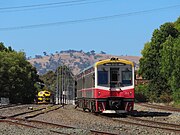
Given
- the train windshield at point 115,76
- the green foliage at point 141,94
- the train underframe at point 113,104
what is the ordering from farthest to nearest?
the green foliage at point 141,94, the train windshield at point 115,76, the train underframe at point 113,104

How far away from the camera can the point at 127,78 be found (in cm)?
→ 2692

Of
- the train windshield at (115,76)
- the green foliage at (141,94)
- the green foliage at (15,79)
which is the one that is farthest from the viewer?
the green foliage at (15,79)

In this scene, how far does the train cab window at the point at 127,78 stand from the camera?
26812 mm

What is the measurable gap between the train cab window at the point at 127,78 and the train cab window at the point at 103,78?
943 mm

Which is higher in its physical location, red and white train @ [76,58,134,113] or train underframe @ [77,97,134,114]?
red and white train @ [76,58,134,113]

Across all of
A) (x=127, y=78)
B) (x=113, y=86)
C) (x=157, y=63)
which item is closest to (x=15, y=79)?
(x=157, y=63)

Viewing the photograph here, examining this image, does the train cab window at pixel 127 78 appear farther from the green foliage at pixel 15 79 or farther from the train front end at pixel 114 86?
the green foliage at pixel 15 79

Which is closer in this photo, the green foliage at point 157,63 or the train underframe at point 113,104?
the train underframe at point 113,104

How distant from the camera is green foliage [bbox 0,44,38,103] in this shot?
79625 mm

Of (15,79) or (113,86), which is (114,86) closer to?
(113,86)

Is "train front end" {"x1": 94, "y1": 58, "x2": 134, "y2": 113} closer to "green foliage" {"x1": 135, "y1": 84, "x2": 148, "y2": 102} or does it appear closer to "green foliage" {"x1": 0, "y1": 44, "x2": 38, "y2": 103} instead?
"green foliage" {"x1": 135, "y1": 84, "x2": 148, "y2": 102}

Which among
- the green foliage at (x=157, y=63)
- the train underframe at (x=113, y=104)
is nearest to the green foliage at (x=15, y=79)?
the green foliage at (x=157, y=63)

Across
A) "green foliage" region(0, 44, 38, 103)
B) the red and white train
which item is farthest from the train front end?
"green foliage" region(0, 44, 38, 103)

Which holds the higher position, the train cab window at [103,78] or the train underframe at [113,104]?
the train cab window at [103,78]
